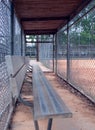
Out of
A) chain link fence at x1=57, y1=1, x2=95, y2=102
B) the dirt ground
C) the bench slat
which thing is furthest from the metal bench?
chain link fence at x1=57, y1=1, x2=95, y2=102

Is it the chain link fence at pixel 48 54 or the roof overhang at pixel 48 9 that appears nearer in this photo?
the roof overhang at pixel 48 9

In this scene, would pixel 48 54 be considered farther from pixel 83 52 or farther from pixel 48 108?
pixel 48 108

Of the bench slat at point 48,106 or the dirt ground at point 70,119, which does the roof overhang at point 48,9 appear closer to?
the dirt ground at point 70,119

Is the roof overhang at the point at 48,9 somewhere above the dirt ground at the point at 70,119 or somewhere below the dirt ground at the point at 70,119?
above

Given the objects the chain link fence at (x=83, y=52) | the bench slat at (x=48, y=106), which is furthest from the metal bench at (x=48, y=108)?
the chain link fence at (x=83, y=52)

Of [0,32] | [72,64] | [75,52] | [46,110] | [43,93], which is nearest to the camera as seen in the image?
[46,110]

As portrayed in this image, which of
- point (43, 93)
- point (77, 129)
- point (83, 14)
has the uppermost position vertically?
point (83, 14)

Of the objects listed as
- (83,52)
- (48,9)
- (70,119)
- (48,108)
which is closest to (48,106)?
(48,108)

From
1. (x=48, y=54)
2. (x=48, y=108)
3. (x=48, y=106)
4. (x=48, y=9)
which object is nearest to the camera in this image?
(x=48, y=108)

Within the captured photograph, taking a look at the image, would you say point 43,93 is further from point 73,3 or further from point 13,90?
point 73,3

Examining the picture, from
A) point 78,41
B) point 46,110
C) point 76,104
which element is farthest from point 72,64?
point 46,110

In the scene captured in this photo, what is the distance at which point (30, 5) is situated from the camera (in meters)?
7.28

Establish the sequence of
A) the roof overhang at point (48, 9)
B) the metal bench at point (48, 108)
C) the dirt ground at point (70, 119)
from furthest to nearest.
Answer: the roof overhang at point (48, 9) → the dirt ground at point (70, 119) → the metal bench at point (48, 108)

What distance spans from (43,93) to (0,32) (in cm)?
100
